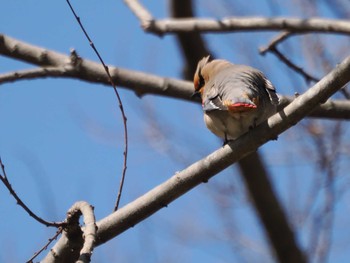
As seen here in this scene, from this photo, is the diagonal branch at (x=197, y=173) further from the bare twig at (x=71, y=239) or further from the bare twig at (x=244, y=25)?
the bare twig at (x=244, y=25)

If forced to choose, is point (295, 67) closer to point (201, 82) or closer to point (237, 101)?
point (201, 82)

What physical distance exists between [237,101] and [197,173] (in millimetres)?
678

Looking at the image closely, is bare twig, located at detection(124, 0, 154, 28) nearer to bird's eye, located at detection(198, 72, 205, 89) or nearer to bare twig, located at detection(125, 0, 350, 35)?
bare twig, located at detection(125, 0, 350, 35)

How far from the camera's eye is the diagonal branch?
121 inches

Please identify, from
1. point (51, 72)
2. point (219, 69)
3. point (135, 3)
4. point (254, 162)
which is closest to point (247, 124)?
point (219, 69)

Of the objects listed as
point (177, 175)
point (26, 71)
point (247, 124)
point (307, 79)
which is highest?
point (307, 79)

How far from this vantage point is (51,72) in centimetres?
456

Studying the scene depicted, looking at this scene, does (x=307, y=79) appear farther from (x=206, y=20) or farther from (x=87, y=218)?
(x=87, y=218)

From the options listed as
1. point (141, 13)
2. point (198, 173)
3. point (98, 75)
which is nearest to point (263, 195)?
point (141, 13)

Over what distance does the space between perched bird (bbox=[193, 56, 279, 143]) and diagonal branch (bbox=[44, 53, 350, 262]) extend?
1.50ft

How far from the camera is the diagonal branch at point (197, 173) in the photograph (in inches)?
121

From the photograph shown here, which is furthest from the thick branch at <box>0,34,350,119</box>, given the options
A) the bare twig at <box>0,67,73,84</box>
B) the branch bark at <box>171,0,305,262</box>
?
the branch bark at <box>171,0,305,262</box>

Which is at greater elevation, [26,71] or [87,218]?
[26,71]

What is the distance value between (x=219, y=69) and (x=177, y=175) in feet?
5.56
